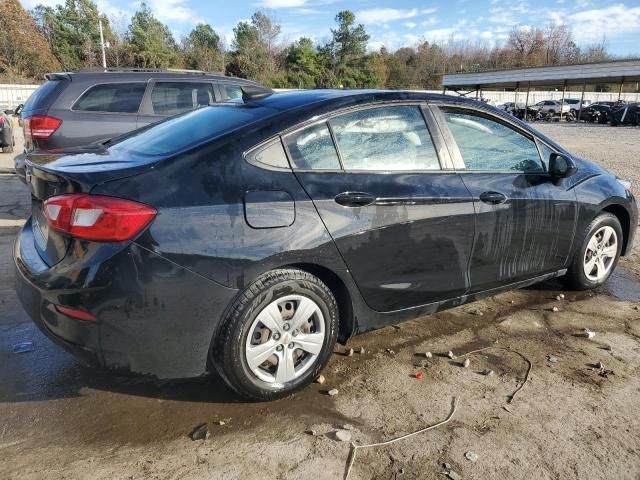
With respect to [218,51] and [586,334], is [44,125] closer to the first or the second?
[586,334]

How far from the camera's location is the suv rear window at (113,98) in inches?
247

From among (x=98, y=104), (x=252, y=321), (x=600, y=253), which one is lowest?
(x=600, y=253)

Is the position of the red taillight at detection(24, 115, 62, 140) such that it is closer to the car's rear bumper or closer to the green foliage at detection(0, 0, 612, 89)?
the car's rear bumper

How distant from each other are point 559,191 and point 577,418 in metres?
1.83

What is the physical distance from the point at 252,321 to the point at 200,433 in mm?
606

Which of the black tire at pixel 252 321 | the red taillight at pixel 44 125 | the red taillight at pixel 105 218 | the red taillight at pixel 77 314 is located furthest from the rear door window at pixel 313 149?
the red taillight at pixel 44 125

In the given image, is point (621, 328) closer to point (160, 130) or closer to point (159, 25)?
point (160, 130)

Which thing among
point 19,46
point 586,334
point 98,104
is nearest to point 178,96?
point 98,104

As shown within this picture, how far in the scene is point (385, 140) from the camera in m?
3.23

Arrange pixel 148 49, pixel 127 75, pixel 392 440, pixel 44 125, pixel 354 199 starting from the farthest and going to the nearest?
pixel 148 49 → pixel 127 75 → pixel 44 125 → pixel 354 199 → pixel 392 440

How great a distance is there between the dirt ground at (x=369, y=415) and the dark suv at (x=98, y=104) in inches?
117

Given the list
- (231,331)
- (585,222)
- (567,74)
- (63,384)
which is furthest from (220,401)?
(567,74)

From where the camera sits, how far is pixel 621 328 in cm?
393

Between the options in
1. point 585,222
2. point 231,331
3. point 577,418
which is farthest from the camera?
point 585,222
